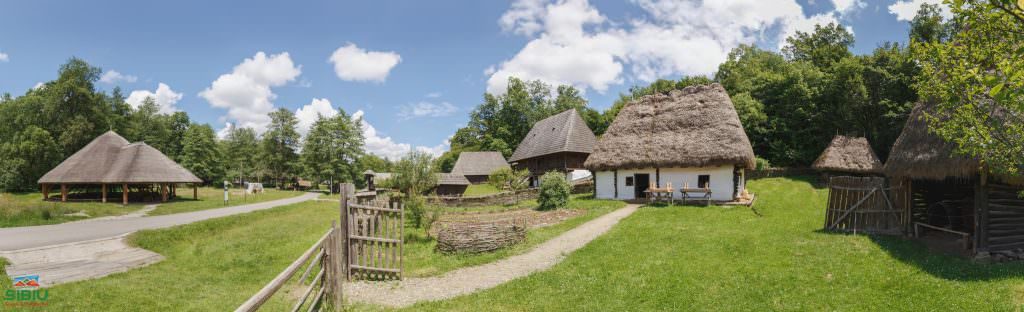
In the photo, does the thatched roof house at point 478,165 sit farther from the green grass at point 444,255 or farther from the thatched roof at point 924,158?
the thatched roof at point 924,158

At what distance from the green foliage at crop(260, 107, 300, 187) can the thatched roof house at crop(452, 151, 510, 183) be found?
30.1m

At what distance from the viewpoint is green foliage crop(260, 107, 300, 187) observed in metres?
62.8

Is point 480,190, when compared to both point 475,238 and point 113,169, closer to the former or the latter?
point 113,169

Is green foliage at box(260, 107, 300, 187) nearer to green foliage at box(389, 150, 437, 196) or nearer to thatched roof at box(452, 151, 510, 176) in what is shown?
thatched roof at box(452, 151, 510, 176)

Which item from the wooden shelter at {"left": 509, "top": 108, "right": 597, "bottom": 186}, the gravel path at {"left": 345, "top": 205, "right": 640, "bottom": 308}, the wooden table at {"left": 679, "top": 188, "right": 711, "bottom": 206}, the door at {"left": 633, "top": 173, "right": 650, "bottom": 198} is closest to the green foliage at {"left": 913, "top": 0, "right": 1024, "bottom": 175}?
the gravel path at {"left": 345, "top": 205, "right": 640, "bottom": 308}

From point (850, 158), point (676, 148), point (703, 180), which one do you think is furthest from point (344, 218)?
point (850, 158)

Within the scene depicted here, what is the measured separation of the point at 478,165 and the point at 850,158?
3147 centimetres

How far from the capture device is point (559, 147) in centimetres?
3362

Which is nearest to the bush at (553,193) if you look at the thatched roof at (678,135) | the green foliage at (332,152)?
the thatched roof at (678,135)

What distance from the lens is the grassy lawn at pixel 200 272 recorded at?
7487 millimetres

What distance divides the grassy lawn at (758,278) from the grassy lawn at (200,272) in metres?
4.20

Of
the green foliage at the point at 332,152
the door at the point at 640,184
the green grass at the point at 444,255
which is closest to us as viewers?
the green grass at the point at 444,255

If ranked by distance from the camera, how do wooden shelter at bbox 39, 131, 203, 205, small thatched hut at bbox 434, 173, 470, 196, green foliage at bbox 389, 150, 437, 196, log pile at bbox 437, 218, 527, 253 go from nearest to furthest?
log pile at bbox 437, 218, 527, 253
green foliage at bbox 389, 150, 437, 196
wooden shelter at bbox 39, 131, 203, 205
small thatched hut at bbox 434, 173, 470, 196

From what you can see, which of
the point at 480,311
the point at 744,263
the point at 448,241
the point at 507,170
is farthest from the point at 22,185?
the point at 744,263
